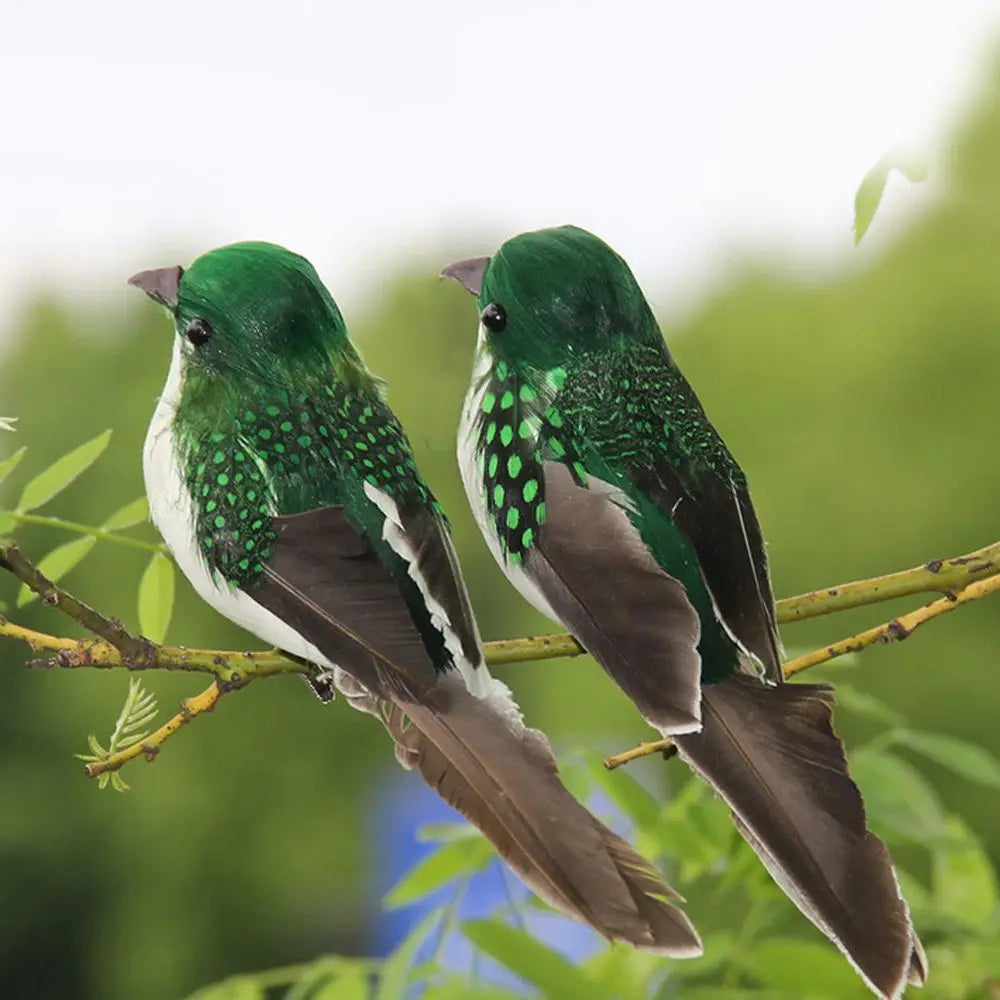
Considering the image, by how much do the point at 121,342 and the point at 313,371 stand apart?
9252 millimetres

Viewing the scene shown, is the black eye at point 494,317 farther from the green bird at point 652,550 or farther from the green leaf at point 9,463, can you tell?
the green leaf at point 9,463

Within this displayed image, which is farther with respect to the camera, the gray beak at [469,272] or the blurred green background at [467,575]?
the blurred green background at [467,575]

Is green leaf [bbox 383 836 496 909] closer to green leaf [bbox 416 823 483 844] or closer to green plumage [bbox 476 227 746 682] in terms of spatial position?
green leaf [bbox 416 823 483 844]

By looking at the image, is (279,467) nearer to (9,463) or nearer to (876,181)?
(9,463)

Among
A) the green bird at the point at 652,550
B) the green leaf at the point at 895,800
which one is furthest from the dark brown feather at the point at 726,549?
the green leaf at the point at 895,800

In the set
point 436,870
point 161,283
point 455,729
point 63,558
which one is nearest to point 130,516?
point 63,558

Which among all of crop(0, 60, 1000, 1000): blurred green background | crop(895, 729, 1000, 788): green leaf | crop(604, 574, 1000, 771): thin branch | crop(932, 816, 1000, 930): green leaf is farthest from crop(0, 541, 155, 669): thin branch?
crop(0, 60, 1000, 1000): blurred green background

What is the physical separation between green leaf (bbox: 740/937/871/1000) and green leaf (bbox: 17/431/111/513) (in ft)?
4.02

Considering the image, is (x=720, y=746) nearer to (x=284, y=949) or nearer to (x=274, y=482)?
(x=274, y=482)

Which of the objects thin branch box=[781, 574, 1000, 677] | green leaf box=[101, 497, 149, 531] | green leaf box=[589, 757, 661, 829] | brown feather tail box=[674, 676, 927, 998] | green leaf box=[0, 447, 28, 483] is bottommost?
green leaf box=[589, 757, 661, 829]

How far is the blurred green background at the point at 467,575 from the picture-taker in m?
9.23

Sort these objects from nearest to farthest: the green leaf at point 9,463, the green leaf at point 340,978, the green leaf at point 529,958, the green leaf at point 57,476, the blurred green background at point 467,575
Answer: the green leaf at point 9,463, the green leaf at point 57,476, the green leaf at point 529,958, the green leaf at point 340,978, the blurred green background at point 467,575

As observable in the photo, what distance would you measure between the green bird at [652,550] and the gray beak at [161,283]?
0.80 feet

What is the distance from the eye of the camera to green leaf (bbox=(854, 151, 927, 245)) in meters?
1.31
